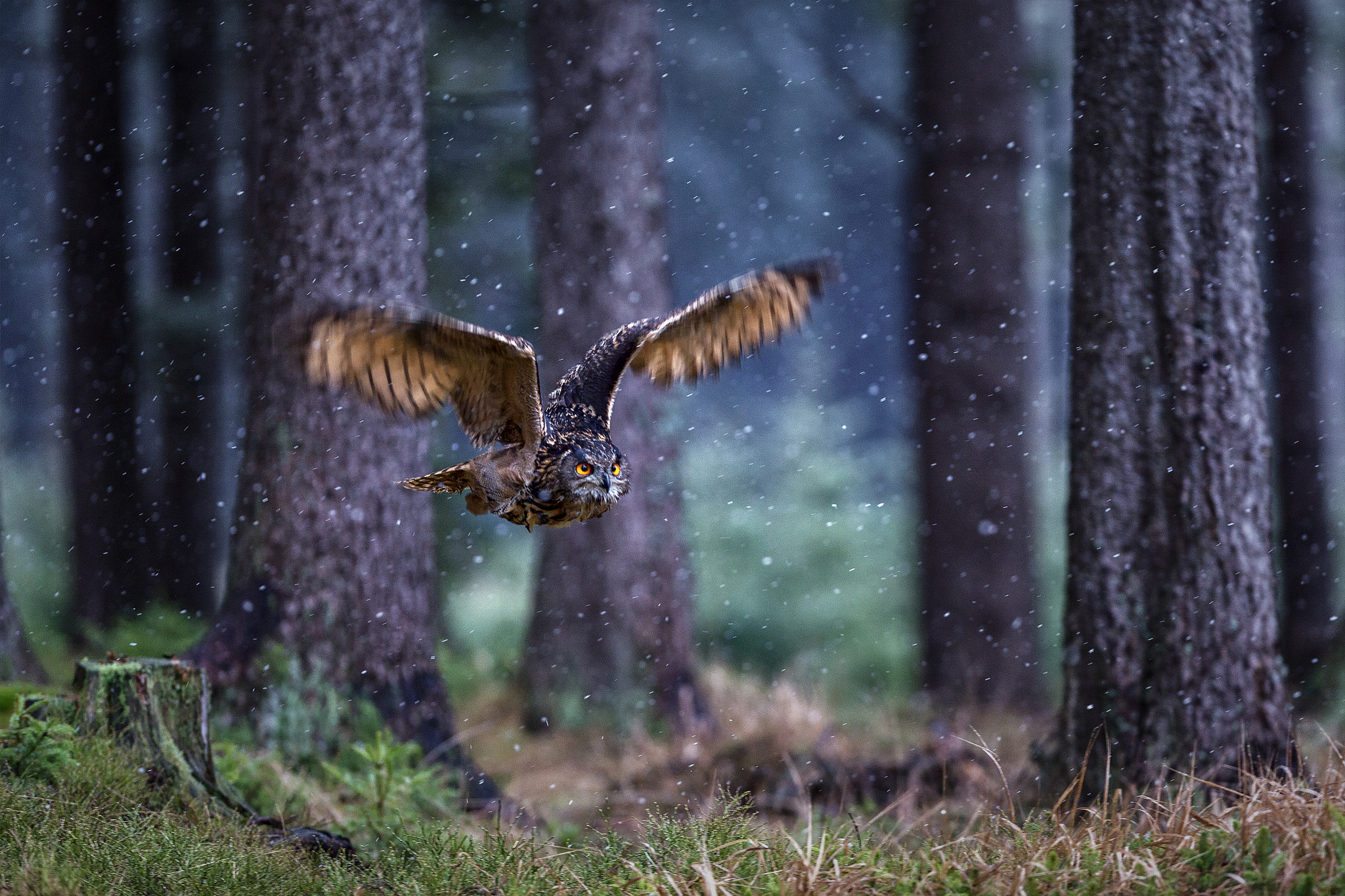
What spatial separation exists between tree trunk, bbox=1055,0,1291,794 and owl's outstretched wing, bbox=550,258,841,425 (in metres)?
1.88

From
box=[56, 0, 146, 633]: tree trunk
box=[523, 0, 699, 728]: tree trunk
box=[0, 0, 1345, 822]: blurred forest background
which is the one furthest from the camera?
box=[56, 0, 146, 633]: tree trunk

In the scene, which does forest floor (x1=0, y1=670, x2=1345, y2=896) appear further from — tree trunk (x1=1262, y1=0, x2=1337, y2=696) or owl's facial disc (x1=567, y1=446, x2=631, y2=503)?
tree trunk (x1=1262, y1=0, x2=1337, y2=696)

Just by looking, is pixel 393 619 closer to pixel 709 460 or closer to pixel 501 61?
pixel 501 61

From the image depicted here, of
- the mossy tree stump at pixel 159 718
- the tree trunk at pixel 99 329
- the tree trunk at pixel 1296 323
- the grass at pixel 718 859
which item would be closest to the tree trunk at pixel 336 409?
the mossy tree stump at pixel 159 718

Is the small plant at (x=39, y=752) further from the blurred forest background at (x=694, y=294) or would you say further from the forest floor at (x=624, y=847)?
the blurred forest background at (x=694, y=294)

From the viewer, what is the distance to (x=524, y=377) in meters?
3.19

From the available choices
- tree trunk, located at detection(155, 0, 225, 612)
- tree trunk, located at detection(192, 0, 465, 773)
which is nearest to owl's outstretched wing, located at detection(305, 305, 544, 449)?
tree trunk, located at detection(192, 0, 465, 773)

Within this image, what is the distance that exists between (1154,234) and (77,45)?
35.5 ft

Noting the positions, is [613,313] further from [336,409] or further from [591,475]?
[591,475]

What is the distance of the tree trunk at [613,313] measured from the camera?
763cm

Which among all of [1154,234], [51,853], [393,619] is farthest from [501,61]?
[51,853]

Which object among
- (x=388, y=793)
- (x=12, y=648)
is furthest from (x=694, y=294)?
(x=388, y=793)

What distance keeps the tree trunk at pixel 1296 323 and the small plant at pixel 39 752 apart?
8394 millimetres

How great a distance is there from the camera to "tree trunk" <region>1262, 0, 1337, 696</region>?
26.9 feet
